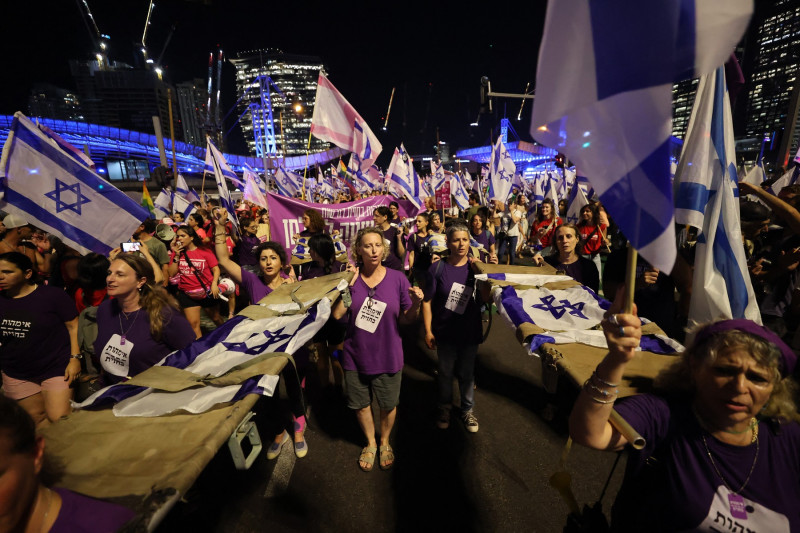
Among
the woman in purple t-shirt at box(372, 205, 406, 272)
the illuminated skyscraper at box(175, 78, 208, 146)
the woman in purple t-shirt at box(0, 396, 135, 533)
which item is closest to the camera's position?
the woman in purple t-shirt at box(0, 396, 135, 533)

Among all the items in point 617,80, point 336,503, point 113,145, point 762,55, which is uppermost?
point 762,55

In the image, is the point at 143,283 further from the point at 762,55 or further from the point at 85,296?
the point at 762,55

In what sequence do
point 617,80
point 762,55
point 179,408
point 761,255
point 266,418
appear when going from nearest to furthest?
point 617,80, point 179,408, point 266,418, point 761,255, point 762,55

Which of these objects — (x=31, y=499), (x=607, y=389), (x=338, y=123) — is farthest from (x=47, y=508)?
(x=338, y=123)

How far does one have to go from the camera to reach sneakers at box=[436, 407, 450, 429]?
3602mm

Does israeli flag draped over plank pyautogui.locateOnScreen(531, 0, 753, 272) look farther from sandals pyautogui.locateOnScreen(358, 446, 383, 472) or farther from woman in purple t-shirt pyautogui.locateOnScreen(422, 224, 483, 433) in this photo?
sandals pyautogui.locateOnScreen(358, 446, 383, 472)

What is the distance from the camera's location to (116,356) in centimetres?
256

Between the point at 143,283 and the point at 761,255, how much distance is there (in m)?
6.71

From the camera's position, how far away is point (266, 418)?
3.85 m

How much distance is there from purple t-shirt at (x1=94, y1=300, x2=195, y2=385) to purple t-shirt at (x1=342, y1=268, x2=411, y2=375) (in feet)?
4.15

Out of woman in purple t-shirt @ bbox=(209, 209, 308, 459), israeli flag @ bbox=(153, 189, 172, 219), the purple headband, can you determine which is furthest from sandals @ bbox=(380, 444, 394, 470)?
israeli flag @ bbox=(153, 189, 172, 219)

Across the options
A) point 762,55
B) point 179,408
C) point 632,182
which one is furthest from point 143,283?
point 762,55

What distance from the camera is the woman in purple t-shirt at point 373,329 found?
116 inches

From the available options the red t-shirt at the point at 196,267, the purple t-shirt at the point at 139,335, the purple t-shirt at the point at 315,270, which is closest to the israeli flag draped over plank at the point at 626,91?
the purple t-shirt at the point at 139,335
